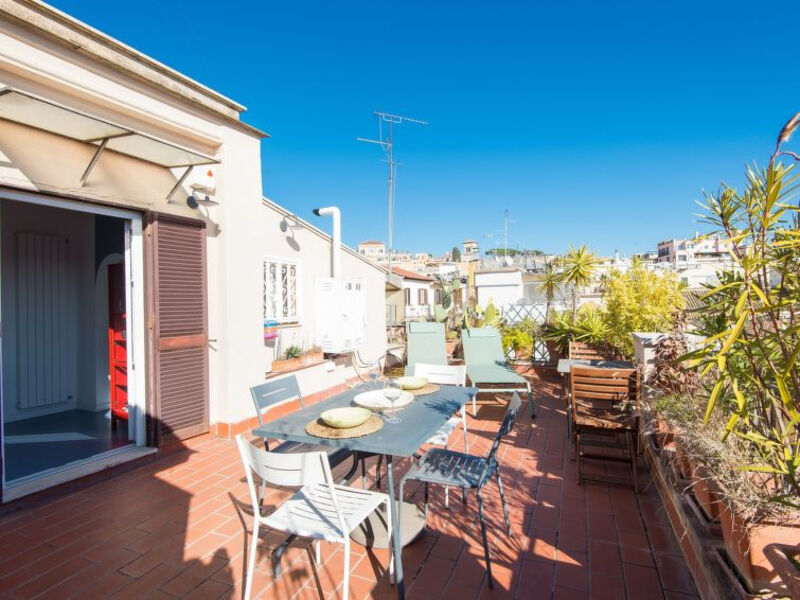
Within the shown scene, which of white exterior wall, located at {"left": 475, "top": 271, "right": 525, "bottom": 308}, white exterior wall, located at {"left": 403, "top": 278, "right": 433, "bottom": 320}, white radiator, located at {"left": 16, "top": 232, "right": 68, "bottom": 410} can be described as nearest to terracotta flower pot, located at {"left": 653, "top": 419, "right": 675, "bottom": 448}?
white radiator, located at {"left": 16, "top": 232, "right": 68, "bottom": 410}

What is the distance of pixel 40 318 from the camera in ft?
17.8

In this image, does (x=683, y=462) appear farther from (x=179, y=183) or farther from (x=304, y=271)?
(x=304, y=271)

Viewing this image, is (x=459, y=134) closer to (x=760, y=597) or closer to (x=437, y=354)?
(x=437, y=354)

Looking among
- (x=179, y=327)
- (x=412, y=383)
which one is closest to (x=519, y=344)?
(x=412, y=383)

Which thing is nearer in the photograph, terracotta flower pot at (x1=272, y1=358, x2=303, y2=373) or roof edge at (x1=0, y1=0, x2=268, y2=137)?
roof edge at (x1=0, y1=0, x2=268, y2=137)

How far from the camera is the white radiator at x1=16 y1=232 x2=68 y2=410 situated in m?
5.26

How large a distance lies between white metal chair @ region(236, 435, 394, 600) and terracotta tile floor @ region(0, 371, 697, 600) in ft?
1.29

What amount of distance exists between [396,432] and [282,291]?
429cm

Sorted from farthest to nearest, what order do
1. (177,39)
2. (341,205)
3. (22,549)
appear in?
(341,205)
(177,39)
(22,549)

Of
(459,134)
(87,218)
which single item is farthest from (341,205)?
(459,134)

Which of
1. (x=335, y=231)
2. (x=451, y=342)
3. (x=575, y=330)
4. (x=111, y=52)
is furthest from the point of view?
(x=451, y=342)

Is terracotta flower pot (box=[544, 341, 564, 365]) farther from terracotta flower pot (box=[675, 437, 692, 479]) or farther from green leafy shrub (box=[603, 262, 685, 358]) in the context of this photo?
terracotta flower pot (box=[675, 437, 692, 479])

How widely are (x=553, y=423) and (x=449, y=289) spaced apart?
24.9 feet

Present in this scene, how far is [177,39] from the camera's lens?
656cm
